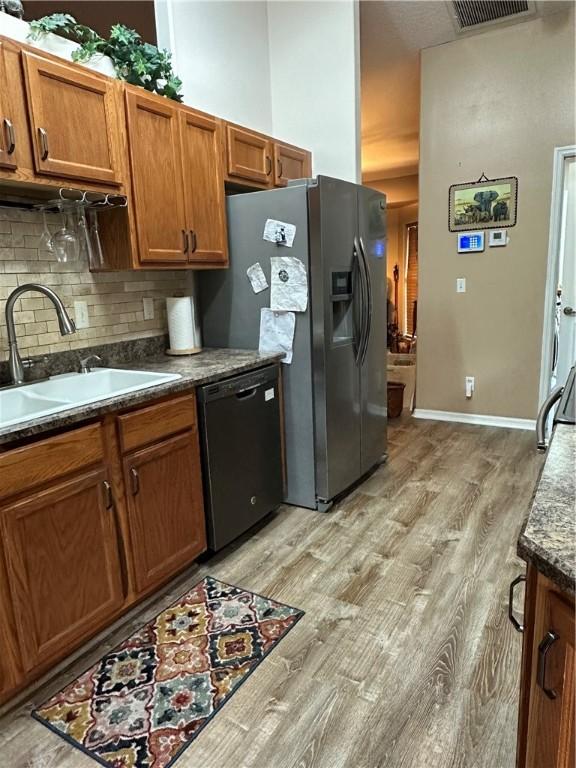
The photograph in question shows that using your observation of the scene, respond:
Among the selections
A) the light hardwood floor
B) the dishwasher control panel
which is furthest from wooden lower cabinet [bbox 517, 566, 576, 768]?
the dishwasher control panel

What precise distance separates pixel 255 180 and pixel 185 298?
841 mm

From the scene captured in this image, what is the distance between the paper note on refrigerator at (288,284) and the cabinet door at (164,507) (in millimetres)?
897

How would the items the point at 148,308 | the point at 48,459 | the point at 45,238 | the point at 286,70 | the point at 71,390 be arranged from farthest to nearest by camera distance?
the point at 286,70, the point at 148,308, the point at 71,390, the point at 45,238, the point at 48,459

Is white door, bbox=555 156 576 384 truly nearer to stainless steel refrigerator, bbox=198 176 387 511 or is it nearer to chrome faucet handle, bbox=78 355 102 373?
stainless steel refrigerator, bbox=198 176 387 511

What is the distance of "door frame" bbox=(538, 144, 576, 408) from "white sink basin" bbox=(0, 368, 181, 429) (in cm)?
305

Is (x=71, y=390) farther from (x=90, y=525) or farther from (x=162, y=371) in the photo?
(x=90, y=525)

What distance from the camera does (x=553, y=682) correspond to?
2.49ft

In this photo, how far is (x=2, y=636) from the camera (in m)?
1.46

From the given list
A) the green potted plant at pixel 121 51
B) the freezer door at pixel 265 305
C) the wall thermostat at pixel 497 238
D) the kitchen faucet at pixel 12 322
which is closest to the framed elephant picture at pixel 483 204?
the wall thermostat at pixel 497 238

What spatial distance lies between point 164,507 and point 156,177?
144 cm

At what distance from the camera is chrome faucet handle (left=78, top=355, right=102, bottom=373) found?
2247mm

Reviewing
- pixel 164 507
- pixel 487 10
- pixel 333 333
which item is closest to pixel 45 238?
pixel 164 507

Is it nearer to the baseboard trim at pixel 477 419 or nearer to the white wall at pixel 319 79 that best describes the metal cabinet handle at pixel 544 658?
the white wall at pixel 319 79

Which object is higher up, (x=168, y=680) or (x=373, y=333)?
(x=373, y=333)
